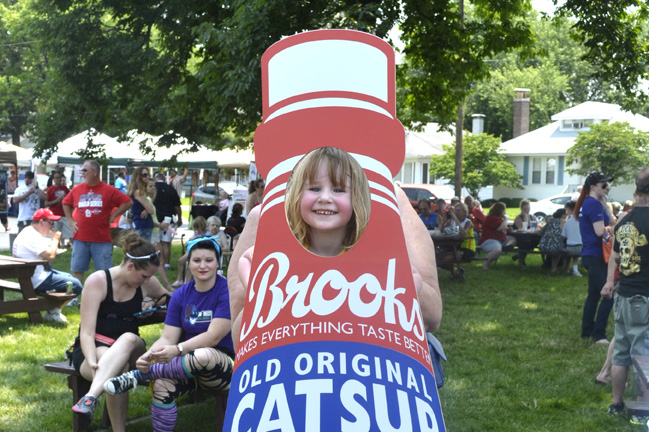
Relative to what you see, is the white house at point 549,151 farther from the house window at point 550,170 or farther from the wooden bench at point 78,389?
the wooden bench at point 78,389

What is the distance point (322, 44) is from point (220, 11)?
1027 centimetres

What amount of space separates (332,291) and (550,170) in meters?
42.7

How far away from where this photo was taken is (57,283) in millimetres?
9172

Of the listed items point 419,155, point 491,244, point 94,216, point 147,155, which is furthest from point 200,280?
point 419,155

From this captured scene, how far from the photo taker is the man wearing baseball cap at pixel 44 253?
910 cm

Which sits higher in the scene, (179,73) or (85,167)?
(179,73)

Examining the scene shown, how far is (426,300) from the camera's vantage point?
8.66 ft

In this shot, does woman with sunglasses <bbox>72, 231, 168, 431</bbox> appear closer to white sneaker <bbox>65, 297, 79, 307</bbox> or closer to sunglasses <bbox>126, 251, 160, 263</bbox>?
sunglasses <bbox>126, 251, 160, 263</bbox>

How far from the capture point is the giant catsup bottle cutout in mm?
2135

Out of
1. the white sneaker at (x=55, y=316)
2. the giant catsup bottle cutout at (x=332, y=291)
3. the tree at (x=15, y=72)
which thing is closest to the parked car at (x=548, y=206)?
the white sneaker at (x=55, y=316)

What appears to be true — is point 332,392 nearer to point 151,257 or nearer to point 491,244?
point 151,257

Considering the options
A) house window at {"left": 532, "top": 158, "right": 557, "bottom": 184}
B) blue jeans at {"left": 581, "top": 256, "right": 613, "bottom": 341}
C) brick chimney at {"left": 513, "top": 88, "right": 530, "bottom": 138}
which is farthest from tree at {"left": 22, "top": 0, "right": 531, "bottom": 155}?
brick chimney at {"left": 513, "top": 88, "right": 530, "bottom": 138}

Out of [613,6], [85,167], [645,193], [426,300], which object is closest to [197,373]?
[426,300]

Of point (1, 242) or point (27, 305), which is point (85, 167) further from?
point (1, 242)
